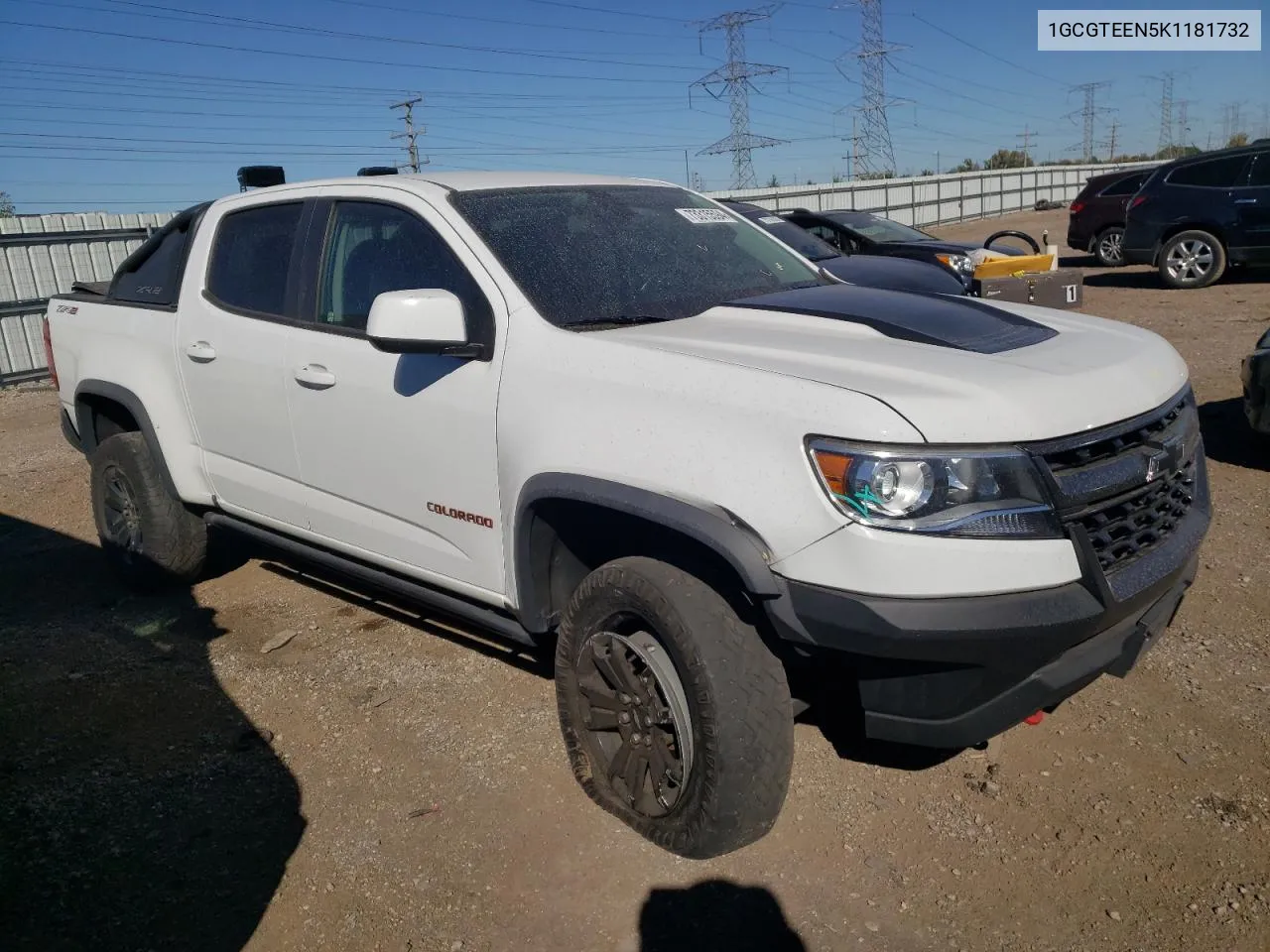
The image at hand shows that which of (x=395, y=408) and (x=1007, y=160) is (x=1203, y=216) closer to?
(x=395, y=408)

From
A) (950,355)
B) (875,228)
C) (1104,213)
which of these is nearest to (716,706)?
(950,355)

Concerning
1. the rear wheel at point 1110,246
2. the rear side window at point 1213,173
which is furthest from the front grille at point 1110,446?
the rear wheel at point 1110,246

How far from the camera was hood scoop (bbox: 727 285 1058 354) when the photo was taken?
9.86 feet

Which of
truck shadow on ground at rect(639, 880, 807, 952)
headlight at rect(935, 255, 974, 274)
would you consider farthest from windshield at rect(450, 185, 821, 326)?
headlight at rect(935, 255, 974, 274)

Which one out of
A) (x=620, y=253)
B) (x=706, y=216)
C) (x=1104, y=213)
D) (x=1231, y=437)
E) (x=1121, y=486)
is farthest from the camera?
(x=1104, y=213)

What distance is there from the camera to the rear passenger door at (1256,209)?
1330 cm

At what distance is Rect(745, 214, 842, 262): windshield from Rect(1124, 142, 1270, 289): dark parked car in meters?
6.40

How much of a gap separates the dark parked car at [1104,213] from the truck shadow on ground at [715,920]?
16.5 metres

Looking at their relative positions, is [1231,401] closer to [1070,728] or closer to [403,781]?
[1070,728]

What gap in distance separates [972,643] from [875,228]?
10.8 meters

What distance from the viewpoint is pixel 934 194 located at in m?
33.2

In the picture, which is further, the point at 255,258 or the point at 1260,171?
the point at 1260,171

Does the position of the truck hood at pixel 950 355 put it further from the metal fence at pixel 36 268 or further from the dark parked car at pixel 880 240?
the metal fence at pixel 36 268

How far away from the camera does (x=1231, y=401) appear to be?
7.53 meters
